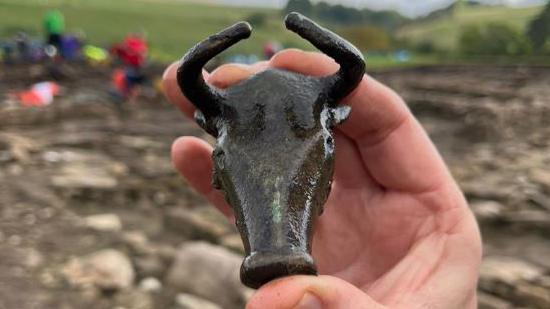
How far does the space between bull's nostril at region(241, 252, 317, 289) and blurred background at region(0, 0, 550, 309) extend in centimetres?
266

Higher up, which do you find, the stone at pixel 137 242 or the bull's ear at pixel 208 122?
the bull's ear at pixel 208 122

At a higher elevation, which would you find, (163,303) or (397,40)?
(163,303)

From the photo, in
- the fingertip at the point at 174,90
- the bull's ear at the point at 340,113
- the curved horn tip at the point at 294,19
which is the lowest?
the fingertip at the point at 174,90

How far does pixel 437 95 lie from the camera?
47.1 feet

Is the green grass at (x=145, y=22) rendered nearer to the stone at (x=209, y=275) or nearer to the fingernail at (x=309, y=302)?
the stone at (x=209, y=275)

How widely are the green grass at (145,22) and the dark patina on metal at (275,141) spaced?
17.5 m

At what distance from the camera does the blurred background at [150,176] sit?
4.45 metres

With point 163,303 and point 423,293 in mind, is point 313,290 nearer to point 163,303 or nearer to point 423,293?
point 423,293

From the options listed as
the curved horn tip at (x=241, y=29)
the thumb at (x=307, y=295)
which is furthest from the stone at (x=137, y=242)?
the thumb at (x=307, y=295)

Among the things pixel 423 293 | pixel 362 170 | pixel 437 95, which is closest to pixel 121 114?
pixel 437 95

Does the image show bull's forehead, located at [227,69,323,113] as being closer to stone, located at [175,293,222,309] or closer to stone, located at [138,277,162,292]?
stone, located at [175,293,222,309]

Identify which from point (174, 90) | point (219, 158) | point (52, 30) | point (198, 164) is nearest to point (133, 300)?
point (198, 164)

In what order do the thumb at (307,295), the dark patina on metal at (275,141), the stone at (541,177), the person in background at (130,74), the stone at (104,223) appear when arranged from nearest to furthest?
1. the thumb at (307,295)
2. the dark patina on metal at (275,141)
3. the stone at (104,223)
4. the stone at (541,177)
5. the person in background at (130,74)

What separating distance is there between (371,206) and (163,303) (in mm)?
2193
